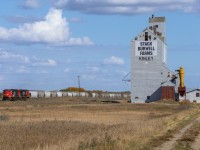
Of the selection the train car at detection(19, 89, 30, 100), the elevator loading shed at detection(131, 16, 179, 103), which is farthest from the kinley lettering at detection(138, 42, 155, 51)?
the train car at detection(19, 89, 30, 100)

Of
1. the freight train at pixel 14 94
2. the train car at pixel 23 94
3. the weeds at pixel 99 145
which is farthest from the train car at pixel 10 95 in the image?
the weeds at pixel 99 145

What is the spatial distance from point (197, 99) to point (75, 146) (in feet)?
343

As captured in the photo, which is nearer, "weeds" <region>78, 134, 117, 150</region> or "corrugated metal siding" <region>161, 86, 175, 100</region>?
"weeds" <region>78, 134, 117, 150</region>

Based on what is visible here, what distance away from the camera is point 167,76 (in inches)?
4139

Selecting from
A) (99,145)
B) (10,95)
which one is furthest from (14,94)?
(99,145)

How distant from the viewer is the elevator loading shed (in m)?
104

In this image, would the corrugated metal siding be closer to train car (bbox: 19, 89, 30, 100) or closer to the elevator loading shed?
the elevator loading shed

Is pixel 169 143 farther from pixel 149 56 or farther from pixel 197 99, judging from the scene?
pixel 197 99

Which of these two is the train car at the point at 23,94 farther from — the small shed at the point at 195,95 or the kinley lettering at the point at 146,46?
the small shed at the point at 195,95

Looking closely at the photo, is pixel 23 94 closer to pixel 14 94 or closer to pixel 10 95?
pixel 14 94

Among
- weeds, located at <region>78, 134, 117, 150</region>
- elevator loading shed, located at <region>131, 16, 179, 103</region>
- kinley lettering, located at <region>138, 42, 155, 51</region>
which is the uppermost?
kinley lettering, located at <region>138, 42, 155, 51</region>

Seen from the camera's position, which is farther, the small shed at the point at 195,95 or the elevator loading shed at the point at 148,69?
the small shed at the point at 195,95

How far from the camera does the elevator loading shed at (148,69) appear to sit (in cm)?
10438

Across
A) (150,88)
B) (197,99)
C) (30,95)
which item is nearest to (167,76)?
(150,88)
